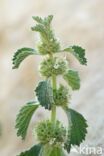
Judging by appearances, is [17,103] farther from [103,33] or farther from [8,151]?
[103,33]

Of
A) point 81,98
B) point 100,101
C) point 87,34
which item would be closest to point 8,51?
point 87,34

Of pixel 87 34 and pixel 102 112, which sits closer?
pixel 102 112

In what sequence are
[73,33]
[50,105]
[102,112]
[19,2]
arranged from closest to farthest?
[50,105] < [102,112] < [73,33] < [19,2]

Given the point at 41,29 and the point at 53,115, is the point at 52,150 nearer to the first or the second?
the point at 53,115

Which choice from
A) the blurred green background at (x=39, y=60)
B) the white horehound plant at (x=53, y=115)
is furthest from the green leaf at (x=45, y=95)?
the blurred green background at (x=39, y=60)

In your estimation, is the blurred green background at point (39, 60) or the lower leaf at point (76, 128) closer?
the lower leaf at point (76, 128)

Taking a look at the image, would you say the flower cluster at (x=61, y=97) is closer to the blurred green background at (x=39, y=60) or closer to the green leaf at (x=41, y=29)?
the green leaf at (x=41, y=29)

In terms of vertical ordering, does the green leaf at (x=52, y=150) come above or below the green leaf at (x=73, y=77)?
below
